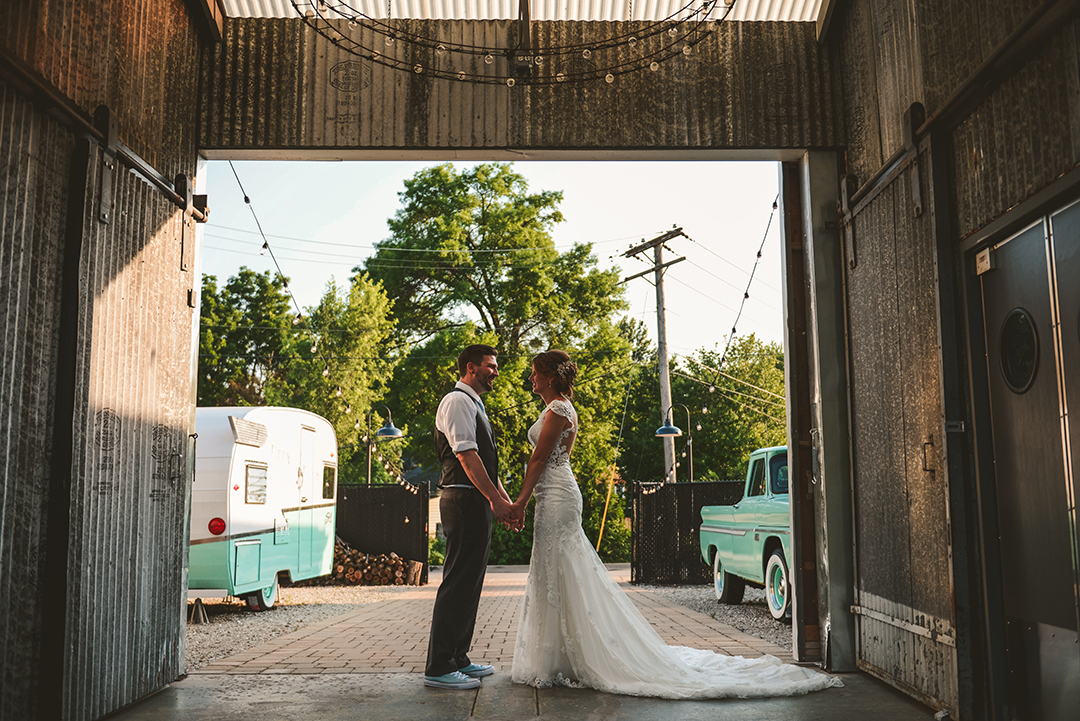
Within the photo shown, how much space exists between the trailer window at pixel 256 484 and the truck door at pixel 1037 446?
8.21 metres

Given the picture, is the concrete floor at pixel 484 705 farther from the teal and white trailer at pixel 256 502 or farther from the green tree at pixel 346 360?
the green tree at pixel 346 360

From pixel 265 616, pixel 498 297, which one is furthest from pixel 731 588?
pixel 498 297

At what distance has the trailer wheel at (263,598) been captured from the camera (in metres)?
11.0

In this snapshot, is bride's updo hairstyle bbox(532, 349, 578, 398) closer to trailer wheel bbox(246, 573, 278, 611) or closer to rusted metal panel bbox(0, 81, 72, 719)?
rusted metal panel bbox(0, 81, 72, 719)

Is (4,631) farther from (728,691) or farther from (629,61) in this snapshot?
(629,61)

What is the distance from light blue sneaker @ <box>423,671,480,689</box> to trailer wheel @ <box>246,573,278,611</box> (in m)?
6.28

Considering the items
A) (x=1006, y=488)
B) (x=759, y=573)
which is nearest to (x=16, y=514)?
(x=1006, y=488)

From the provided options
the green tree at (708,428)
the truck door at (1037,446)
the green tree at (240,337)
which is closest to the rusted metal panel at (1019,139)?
the truck door at (1037,446)

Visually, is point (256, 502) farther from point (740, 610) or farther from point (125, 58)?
point (125, 58)

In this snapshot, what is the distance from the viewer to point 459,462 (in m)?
5.35

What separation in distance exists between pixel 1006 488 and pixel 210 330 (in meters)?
32.3

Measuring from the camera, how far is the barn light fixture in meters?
6.06

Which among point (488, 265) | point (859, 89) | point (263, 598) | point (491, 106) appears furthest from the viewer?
point (488, 265)

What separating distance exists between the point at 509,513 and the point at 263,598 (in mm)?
6946
